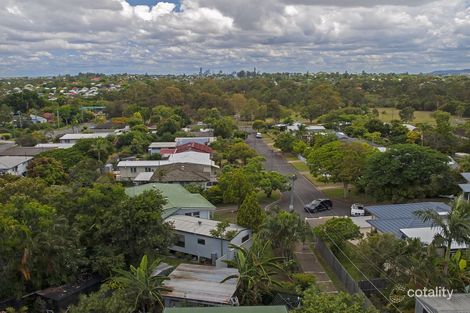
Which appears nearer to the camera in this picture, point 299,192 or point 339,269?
point 339,269

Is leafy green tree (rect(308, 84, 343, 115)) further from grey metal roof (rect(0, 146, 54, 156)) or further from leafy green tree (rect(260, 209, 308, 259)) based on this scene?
leafy green tree (rect(260, 209, 308, 259))

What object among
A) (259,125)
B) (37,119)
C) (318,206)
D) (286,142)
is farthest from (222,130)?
(37,119)

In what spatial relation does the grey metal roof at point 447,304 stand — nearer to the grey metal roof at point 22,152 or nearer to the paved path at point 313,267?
the paved path at point 313,267

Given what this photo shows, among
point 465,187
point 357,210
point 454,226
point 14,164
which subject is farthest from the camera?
point 14,164

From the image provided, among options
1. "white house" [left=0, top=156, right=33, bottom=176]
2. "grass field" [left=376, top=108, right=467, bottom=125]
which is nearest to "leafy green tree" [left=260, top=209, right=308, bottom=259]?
"white house" [left=0, top=156, right=33, bottom=176]

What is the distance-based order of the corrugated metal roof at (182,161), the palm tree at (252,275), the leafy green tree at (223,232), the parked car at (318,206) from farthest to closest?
the corrugated metal roof at (182,161)
the parked car at (318,206)
the leafy green tree at (223,232)
the palm tree at (252,275)

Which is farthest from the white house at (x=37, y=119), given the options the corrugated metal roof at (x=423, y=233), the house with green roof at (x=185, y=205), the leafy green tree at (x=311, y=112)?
the corrugated metal roof at (x=423, y=233)

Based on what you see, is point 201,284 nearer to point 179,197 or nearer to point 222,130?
point 179,197

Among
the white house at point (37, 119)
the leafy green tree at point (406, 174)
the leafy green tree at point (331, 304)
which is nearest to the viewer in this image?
the leafy green tree at point (331, 304)
